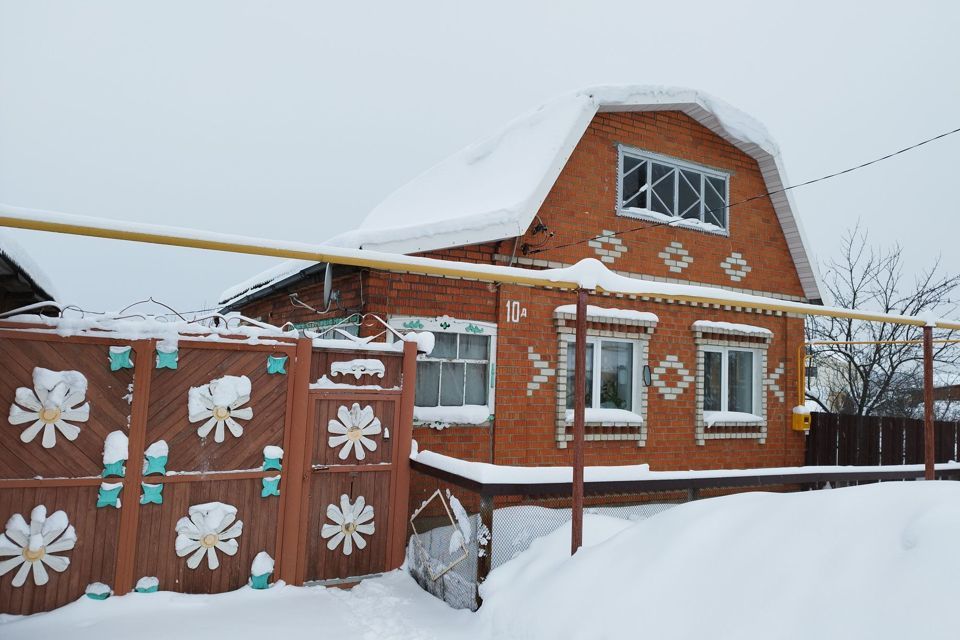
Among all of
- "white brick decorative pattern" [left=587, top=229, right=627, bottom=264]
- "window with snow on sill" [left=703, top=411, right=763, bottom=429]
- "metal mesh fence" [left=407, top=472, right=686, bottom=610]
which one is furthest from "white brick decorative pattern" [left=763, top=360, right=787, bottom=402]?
"metal mesh fence" [left=407, top=472, right=686, bottom=610]

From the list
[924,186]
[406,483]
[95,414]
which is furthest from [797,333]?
[924,186]

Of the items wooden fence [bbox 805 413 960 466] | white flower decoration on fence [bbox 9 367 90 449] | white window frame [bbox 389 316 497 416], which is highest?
white window frame [bbox 389 316 497 416]

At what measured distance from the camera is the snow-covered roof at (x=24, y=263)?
4073 millimetres

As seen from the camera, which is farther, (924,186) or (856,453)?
(924,186)

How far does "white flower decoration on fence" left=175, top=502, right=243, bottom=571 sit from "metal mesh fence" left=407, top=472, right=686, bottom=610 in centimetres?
141

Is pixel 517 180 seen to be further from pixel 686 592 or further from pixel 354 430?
pixel 686 592

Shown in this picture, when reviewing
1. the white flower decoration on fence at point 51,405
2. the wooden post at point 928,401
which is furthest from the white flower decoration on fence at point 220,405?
the wooden post at point 928,401

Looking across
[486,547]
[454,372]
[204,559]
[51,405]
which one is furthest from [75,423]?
[454,372]

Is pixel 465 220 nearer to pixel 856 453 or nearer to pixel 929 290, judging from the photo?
pixel 856 453

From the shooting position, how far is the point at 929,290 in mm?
15031

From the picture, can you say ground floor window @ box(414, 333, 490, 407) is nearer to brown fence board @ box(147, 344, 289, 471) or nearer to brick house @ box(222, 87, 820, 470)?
brick house @ box(222, 87, 820, 470)

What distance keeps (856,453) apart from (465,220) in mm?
7641

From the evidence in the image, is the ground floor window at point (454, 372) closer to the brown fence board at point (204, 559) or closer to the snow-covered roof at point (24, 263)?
the brown fence board at point (204, 559)

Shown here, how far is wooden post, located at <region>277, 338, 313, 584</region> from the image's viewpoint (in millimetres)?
4609
